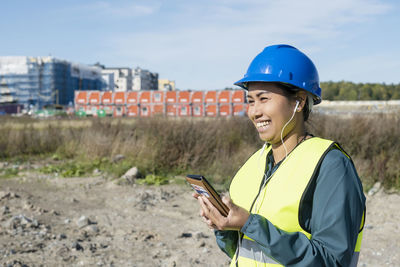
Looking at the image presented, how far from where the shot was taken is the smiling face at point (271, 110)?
163 cm

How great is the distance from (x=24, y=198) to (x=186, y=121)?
450 centimetres

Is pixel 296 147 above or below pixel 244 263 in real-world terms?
above

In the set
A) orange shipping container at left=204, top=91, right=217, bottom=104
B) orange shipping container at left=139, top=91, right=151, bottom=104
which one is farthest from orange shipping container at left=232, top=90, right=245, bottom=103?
orange shipping container at left=139, top=91, right=151, bottom=104

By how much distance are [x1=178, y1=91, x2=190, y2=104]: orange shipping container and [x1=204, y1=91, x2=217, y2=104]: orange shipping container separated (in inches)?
79.8

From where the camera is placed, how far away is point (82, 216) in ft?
20.6

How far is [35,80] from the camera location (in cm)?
8188

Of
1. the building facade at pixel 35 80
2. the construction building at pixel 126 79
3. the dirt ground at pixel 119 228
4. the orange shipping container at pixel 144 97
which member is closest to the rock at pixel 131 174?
the dirt ground at pixel 119 228

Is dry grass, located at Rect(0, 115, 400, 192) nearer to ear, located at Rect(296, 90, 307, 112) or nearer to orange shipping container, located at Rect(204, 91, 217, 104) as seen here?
ear, located at Rect(296, 90, 307, 112)

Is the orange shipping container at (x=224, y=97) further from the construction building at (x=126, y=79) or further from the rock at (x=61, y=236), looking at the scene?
the construction building at (x=126, y=79)

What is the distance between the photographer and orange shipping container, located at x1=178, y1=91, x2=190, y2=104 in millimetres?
45188

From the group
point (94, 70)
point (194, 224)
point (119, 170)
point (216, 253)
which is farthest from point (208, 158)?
point (94, 70)

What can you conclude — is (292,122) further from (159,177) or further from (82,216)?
(159,177)

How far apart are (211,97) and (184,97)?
10.1 feet

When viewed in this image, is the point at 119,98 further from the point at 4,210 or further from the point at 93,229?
the point at 93,229
